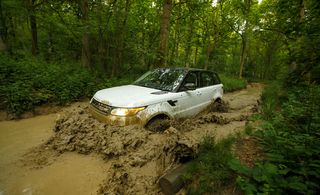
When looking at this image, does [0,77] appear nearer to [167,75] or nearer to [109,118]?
[109,118]

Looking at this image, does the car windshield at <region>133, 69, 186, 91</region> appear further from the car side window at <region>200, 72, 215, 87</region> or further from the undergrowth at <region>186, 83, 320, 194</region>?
the undergrowth at <region>186, 83, 320, 194</region>

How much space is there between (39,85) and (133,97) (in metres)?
4.23

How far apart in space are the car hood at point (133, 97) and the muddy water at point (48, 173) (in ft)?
3.62

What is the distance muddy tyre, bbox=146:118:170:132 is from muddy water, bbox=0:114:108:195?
113 centimetres

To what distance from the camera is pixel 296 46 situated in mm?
2367

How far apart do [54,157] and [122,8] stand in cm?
726

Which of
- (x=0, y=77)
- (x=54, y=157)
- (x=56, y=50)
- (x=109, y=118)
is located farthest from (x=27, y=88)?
(x=56, y=50)

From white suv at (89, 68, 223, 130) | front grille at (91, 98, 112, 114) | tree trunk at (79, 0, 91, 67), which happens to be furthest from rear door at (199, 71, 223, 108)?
tree trunk at (79, 0, 91, 67)

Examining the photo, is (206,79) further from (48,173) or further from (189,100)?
(48,173)

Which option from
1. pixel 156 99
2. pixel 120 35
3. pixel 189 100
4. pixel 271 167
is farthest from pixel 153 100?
pixel 120 35

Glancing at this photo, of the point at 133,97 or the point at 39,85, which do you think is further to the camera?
the point at 39,85

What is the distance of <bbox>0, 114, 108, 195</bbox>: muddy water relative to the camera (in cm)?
283

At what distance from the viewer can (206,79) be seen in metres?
6.09

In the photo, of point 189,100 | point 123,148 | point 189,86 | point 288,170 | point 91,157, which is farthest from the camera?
point 189,100
